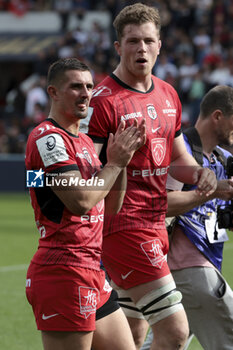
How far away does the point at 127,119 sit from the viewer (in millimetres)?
5039

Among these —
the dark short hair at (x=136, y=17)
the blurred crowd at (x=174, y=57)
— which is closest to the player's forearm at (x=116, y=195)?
the dark short hair at (x=136, y=17)

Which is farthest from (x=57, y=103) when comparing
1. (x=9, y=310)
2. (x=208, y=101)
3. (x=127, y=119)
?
(x=9, y=310)

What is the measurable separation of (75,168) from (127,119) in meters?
1.03

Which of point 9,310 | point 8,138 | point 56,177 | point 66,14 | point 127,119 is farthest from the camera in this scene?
point 66,14

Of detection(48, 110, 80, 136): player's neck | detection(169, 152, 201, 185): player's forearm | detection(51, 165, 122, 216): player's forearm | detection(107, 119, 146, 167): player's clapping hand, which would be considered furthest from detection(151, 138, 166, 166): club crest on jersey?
detection(51, 165, 122, 216): player's forearm

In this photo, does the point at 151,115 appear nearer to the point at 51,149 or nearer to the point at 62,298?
the point at 51,149

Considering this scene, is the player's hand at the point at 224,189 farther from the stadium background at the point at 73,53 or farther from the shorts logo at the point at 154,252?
the stadium background at the point at 73,53

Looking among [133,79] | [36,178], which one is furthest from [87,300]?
[133,79]

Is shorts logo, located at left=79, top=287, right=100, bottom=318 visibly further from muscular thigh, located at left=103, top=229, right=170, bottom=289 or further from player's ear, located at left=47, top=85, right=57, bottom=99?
player's ear, located at left=47, top=85, right=57, bottom=99

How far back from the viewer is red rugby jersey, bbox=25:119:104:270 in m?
4.11

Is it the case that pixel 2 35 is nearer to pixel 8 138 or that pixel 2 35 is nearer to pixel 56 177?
pixel 8 138

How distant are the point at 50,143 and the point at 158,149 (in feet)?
3.96

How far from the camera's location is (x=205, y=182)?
195 inches

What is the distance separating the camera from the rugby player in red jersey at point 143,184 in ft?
16.2
